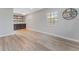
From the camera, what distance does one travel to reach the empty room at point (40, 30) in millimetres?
2121

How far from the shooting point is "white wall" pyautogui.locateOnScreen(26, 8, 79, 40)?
2107 mm

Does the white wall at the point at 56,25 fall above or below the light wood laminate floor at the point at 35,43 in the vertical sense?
above

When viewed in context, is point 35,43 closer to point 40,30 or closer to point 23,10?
point 40,30

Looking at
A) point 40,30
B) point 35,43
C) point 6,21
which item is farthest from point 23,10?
point 35,43

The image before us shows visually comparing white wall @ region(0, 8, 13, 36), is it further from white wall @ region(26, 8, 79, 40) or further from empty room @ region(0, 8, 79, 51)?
white wall @ region(26, 8, 79, 40)

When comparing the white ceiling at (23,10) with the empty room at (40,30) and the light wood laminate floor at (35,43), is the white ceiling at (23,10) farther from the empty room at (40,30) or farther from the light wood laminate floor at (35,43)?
the light wood laminate floor at (35,43)

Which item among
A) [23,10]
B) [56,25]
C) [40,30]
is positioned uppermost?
[23,10]

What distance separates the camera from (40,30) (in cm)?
222

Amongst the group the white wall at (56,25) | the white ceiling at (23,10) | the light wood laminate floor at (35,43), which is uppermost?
the white ceiling at (23,10)

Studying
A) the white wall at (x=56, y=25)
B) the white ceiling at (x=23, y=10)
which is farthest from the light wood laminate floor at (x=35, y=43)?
the white ceiling at (x=23, y=10)

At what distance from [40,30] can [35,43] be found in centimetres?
28

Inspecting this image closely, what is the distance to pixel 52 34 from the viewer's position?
2176mm
